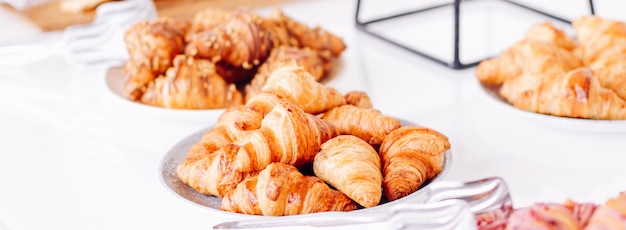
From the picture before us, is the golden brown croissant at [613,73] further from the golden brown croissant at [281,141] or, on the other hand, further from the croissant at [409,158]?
the golden brown croissant at [281,141]

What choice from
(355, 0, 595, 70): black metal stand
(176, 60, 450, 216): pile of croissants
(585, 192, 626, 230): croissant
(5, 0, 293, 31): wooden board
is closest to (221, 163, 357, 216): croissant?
(176, 60, 450, 216): pile of croissants

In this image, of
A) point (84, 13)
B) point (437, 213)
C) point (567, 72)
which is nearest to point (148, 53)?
point (567, 72)

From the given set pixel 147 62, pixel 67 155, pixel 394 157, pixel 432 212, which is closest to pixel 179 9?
pixel 147 62

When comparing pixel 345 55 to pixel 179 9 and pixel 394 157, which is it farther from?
pixel 179 9

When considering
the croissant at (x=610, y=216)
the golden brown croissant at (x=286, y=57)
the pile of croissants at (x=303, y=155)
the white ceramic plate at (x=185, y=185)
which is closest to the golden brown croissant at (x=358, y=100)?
the pile of croissants at (x=303, y=155)

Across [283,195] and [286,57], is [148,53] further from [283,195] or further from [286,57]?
[283,195]

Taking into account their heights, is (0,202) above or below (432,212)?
below
